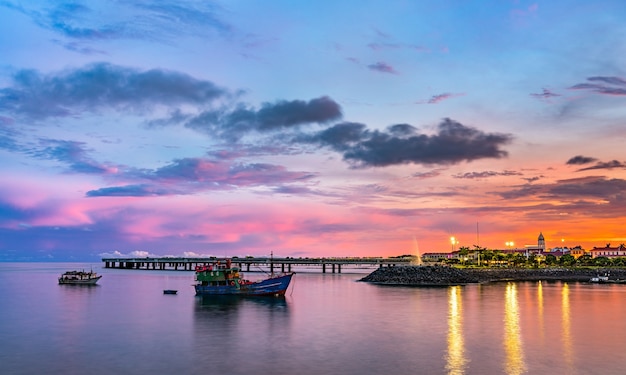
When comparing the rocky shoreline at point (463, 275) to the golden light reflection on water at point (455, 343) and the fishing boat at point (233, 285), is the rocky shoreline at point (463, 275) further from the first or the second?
the golden light reflection on water at point (455, 343)

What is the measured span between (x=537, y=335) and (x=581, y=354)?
9.38 meters

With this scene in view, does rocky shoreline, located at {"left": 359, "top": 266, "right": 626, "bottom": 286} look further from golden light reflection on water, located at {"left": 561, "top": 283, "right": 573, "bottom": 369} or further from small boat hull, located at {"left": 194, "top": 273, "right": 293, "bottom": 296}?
golden light reflection on water, located at {"left": 561, "top": 283, "right": 573, "bottom": 369}

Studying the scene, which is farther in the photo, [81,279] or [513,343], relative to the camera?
[81,279]

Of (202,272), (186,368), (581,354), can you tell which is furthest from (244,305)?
(581,354)

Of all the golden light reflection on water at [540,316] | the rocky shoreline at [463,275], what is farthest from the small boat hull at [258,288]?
the rocky shoreline at [463,275]

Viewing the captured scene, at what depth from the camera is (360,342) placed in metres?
48.0

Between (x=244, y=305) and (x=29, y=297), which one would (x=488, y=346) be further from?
(x=29, y=297)

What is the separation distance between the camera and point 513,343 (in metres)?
47.1

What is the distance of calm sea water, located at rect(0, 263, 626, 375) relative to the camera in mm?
38656

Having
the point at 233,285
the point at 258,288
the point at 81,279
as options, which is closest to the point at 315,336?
the point at 258,288

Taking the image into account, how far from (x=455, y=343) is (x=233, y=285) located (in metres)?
53.4

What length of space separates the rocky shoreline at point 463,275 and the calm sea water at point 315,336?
45.5 m

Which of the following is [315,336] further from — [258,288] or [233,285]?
[233,285]

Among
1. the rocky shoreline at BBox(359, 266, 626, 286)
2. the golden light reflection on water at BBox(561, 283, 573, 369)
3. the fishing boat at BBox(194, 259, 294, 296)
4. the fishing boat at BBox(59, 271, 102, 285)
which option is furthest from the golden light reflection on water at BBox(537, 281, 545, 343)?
the fishing boat at BBox(59, 271, 102, 285)
